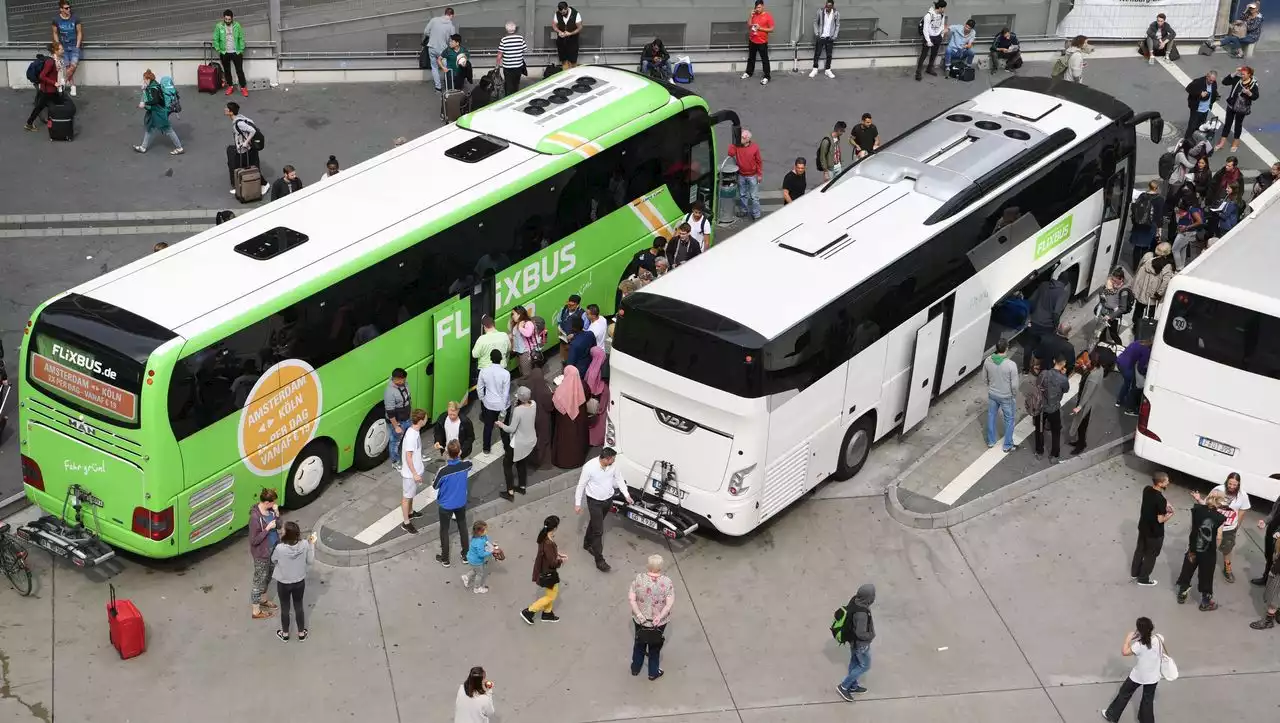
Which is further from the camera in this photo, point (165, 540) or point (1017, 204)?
point (1017, 204)

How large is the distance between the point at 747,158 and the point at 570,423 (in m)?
7.63

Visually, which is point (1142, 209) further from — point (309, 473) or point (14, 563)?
point (14, 563)

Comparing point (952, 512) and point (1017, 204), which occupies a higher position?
point (1017, 204)

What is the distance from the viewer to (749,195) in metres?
25.2

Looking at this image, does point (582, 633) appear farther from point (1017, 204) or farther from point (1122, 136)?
point (1122, 136)

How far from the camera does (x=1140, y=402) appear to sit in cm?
2050

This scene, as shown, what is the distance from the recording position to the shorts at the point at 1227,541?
55.7ft

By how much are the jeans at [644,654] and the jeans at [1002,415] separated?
18.8 feet

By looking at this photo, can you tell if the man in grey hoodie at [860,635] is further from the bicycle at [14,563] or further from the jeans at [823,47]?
the jeans at [823,47]

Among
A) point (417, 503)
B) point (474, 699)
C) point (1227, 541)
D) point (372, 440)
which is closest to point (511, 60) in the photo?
point (372, 440)

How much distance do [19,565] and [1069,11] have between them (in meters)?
23.6

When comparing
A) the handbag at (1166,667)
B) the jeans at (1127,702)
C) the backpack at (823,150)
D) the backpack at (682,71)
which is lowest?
the jeans at (1127,702)

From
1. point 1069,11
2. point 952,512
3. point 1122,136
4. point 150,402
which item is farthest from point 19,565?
point 1069,11

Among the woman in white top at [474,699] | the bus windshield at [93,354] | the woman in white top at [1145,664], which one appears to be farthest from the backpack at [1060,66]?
the woman in white top at [474,699]
